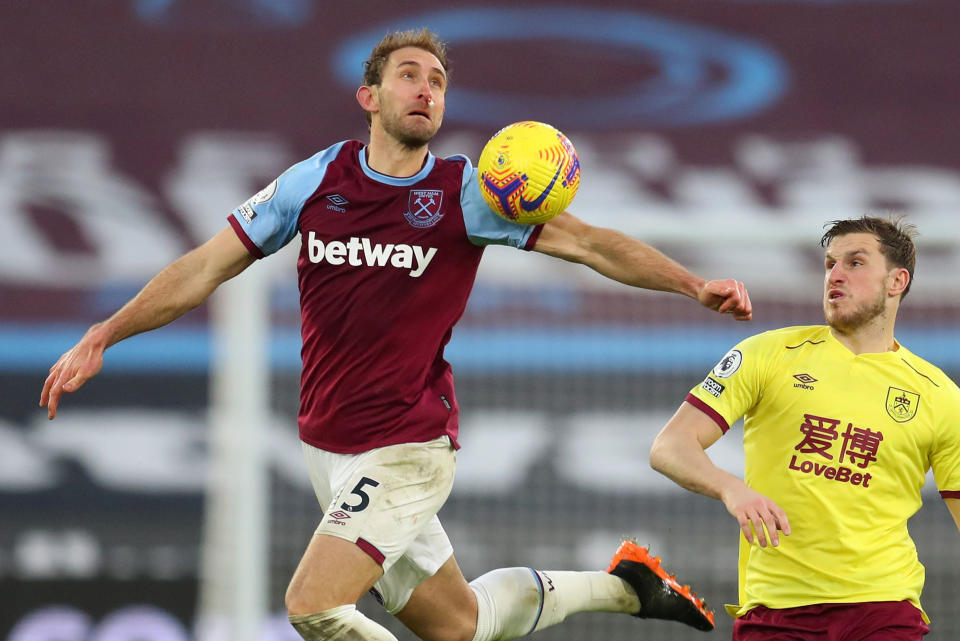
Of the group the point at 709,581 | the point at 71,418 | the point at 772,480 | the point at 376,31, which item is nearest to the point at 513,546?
the point at 709,581

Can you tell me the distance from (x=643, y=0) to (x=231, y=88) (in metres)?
3.78

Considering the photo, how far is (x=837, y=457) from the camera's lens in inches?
182

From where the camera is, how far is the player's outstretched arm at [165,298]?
4754 millimetres

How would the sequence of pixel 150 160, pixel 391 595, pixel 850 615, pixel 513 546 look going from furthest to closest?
pixel 150 160 < pixel 513 546 < pixel 391 595 < pixel 850 615

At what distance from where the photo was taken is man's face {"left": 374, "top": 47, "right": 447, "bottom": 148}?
4.91 metres

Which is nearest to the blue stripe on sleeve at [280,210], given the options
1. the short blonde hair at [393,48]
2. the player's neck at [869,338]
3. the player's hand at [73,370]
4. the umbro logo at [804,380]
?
the short blonde hair at [393,48]

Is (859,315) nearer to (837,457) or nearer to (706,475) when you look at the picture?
(837,457)

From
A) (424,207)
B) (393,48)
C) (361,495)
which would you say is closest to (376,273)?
(424,207)

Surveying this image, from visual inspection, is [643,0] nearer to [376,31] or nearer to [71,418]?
[376,31]

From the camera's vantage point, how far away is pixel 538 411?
7492 mm

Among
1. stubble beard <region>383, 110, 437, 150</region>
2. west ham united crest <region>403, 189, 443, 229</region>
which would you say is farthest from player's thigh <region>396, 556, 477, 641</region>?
stubble beard <region>383, 110, 437, 150</region>

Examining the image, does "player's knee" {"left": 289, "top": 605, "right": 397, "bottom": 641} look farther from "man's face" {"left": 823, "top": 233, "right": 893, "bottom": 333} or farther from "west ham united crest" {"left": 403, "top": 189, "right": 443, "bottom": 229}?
"man's face" {"left": 823, "top": 233, "right": 893, "bottom": 333}

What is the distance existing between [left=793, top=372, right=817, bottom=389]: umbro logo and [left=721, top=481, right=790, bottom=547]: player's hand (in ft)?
2.35

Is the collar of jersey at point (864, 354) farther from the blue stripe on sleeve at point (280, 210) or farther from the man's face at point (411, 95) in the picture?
the blue stripe on sleeve at point (280, 210)
